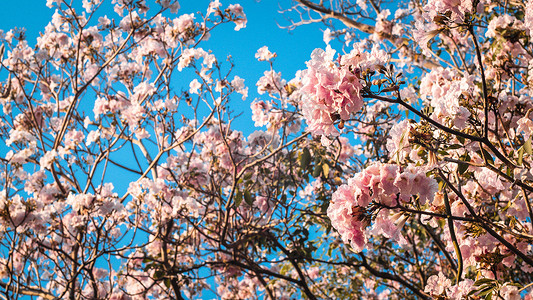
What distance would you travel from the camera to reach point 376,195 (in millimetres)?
1420

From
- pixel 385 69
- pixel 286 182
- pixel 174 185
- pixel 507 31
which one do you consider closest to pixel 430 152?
pixel 385 69

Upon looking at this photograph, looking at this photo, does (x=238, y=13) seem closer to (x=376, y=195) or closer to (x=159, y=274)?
(x=159, y=274)

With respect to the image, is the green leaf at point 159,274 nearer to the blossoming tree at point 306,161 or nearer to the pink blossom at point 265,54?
the blossoming tree at point 306,161

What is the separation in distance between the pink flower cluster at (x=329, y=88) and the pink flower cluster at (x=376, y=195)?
0.20m

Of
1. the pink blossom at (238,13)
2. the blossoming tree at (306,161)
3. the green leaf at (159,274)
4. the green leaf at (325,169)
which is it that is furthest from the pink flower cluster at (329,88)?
the pink blossom at (238,13)

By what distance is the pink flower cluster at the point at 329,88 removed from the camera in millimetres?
1348

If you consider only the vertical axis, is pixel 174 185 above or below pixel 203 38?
below

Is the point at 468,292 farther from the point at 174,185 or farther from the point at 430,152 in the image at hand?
the point at 174,185

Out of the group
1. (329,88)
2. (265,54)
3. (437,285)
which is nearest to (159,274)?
A: (265,54)

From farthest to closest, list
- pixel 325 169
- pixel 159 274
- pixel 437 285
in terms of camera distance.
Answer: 1. pixel 159 274
2. pixel 325 169
3. pixel 437 285

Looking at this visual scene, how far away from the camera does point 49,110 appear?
471cm

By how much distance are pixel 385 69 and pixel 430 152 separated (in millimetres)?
326

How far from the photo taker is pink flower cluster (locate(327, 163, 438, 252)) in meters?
1.39

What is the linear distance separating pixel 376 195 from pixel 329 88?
35cm
